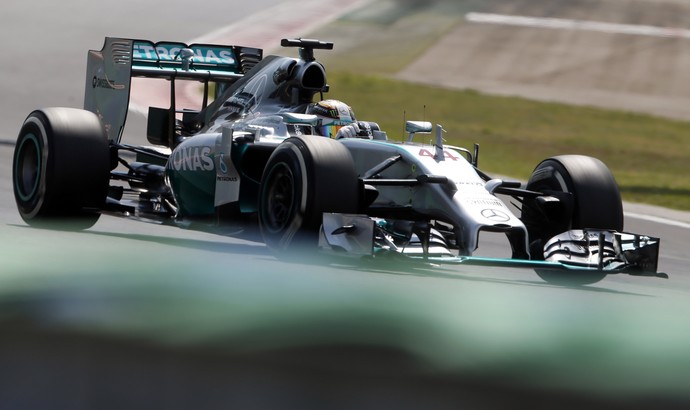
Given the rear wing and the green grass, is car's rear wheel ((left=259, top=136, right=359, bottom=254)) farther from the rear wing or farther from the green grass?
the green grass

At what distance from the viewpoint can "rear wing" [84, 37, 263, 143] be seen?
11.0 metres

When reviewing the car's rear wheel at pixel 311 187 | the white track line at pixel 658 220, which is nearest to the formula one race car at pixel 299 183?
the car's rear wheel at pixel 311 187

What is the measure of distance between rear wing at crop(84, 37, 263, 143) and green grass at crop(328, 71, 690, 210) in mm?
7242

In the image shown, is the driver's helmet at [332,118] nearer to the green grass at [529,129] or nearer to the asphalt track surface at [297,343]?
the asphalt track surface at [297,343]

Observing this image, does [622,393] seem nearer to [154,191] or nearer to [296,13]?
[154,191]

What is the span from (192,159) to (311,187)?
7.01 feet

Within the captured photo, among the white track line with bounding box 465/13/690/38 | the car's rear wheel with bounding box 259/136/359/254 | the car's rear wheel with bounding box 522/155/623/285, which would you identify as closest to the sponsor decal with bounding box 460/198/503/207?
the car's rear wheel with bounding box 259/136/359/254

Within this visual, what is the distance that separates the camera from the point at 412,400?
3559 millimetres

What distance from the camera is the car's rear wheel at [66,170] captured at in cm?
927

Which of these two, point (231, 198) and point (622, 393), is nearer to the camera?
point (622, 393)

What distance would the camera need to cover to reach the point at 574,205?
8.89m

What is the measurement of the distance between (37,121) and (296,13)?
23.4 m

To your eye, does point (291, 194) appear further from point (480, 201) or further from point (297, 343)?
point (297, 343)

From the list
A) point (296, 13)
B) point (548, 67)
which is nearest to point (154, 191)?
point (548, 67)
